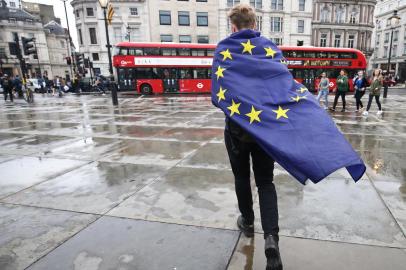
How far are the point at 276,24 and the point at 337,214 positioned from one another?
46859 mm

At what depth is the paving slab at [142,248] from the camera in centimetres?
223

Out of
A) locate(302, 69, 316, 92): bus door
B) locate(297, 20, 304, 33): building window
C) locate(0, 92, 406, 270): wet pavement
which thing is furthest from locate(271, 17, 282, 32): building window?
locate(0, 92, 406, 270): wet pavement

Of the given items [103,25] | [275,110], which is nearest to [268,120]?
[275,110]

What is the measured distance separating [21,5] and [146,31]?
46101 mm

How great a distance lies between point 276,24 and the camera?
44.9 metres

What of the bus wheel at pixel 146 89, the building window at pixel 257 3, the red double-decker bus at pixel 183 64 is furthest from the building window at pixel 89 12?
the bus wheel at pixel 146 89

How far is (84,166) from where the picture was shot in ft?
15.6

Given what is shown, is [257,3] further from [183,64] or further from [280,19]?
[183,64]

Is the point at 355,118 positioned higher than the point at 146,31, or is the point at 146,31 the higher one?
the point at 146,31

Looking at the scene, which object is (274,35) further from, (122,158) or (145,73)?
(122,158)

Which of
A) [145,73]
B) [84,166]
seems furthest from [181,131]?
[145,73]

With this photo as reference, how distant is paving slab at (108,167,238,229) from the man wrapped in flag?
887 mm

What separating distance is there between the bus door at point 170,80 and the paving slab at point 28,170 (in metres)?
17.5

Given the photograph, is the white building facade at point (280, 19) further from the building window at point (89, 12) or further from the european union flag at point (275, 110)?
the european union flag at point (275, 110)
